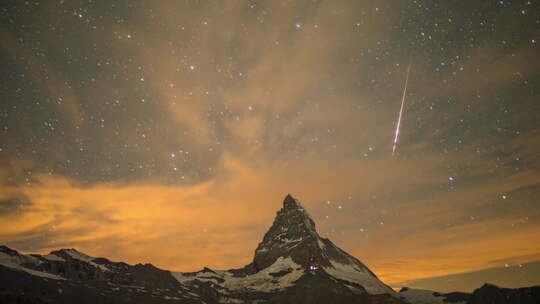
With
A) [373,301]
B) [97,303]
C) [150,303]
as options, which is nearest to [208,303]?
[150,303]

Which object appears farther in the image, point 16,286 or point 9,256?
point 9,256

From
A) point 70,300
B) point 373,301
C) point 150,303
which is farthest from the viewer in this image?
point 373,301

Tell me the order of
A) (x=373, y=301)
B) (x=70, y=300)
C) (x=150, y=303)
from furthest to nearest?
(x=373, y=301)
(x=150, y=303)
(x=70, y=300)

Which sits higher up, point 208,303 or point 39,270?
point 39,270

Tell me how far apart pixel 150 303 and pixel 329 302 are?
95.5 metres

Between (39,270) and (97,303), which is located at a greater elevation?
(39,270)

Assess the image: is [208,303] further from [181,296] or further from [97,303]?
[97,303]

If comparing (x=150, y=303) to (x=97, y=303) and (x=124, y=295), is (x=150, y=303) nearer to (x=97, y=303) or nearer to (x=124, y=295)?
(x=124, y=295)

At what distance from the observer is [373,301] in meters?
187

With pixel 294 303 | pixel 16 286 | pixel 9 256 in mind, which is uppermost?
pixel 9 256

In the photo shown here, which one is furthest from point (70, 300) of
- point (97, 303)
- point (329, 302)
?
point (329, 302)

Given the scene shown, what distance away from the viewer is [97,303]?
14575 centimetres

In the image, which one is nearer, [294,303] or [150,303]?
[150,303]

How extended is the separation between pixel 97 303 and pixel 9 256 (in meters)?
91.3
